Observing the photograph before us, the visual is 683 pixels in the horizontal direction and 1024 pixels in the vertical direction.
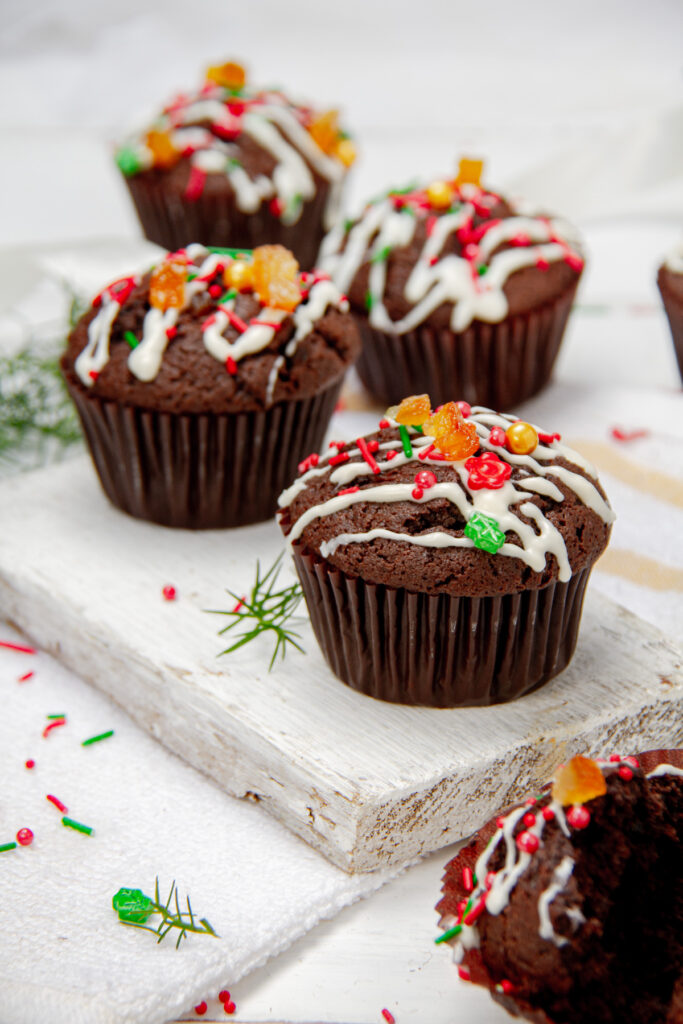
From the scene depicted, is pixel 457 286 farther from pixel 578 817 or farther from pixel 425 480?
pixel 578 817

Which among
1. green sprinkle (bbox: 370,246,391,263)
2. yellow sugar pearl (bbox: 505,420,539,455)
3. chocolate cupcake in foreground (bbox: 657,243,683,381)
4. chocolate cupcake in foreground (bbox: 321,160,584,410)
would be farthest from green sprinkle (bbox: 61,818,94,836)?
chocolate cupcake in foreground (bbox: 657,243,683,381)

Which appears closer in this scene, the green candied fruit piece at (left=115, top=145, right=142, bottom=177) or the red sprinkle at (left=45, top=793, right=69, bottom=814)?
the red sprinkle at (left=45, top=793, right=69, bottom=814)

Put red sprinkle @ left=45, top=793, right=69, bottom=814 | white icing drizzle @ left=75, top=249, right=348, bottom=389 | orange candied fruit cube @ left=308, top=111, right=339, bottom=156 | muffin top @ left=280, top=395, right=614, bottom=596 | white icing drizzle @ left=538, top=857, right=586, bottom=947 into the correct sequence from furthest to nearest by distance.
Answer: orange candied fruit cube @ left=308, top=111, right=339, bottom=156
white icing drizzle @ left=75, top=249, right=348, bottom=389
red sprinkle @ left=45, top=793, right=69, bottom=814
muffin top @ left=280, top=395, right=614, bottom=596
white icing drizzle @ left=538, top=857, right=586, bottom=947

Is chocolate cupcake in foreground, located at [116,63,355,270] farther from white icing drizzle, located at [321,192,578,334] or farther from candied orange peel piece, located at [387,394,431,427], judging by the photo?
candied orange peel piece, located at [387,394,431,427]

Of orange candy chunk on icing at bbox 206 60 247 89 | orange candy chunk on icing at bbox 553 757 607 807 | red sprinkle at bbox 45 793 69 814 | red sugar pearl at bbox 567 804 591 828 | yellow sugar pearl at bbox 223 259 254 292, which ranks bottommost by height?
red sprinkle at bbox 45 793 69 814

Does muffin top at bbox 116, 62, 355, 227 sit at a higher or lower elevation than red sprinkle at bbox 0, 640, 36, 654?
higher

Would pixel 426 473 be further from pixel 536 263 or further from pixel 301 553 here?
pixel 536 263

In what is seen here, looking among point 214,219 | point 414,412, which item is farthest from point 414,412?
point 214,219
